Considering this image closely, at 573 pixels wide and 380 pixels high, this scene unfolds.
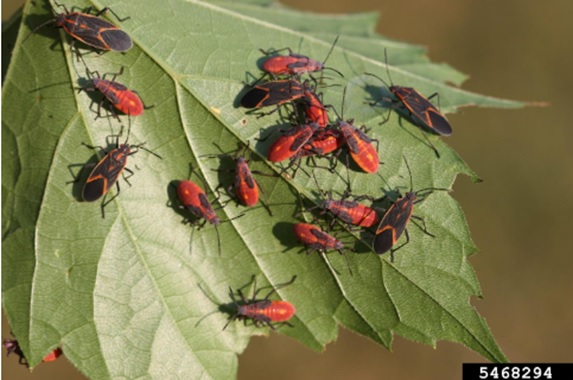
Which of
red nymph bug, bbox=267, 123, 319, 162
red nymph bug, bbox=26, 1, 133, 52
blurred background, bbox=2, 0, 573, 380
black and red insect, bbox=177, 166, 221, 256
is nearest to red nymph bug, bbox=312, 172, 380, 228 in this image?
red nymph bug, bbox=267, 123, 319, 162

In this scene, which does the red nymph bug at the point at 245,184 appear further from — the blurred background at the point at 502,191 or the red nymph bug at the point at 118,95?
the blurred background at the point at 502,191

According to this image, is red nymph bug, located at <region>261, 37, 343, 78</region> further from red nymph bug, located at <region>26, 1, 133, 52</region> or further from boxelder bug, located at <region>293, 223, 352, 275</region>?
boxelder bug, located at <region>293, 223, 352, 275</region>

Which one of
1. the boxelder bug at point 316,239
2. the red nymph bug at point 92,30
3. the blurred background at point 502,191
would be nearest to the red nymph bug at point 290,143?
the boxelder bug at point 316,239

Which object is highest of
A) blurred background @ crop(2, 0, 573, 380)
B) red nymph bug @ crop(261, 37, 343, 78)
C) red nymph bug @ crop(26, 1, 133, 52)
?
red nymph bug @ crop(26, 1, 133, 52)

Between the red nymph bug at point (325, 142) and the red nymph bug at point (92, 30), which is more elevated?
the red nymph bug at point (92, 30)

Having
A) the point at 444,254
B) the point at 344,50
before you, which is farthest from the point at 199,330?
the point at 344,50

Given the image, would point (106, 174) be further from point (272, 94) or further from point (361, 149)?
point (361, 149)

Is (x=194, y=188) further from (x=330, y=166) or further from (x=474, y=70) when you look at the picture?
(x=474, y=70)
